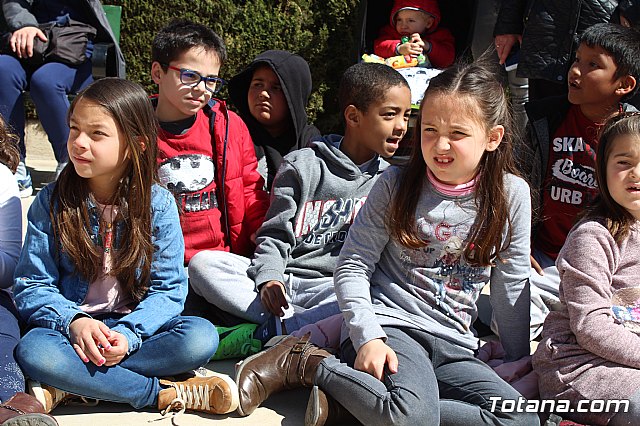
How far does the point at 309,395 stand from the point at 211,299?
652 millimetres

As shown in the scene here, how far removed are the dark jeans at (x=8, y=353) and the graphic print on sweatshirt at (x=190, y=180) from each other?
859 mm

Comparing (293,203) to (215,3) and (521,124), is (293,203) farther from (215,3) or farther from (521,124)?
(215,3)

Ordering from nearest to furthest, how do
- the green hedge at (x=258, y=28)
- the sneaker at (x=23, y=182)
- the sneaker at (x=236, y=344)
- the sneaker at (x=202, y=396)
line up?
the sneaker at (x=202, y=396)
the sneaker at (x=236, y=344)
the sneaker at (x=23, y=182)
the green hedge at (x=258, y=28)

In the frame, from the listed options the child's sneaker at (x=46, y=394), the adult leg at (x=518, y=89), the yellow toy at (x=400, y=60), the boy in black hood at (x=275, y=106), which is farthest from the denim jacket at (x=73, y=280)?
the adult leg at (x=518, y=89)

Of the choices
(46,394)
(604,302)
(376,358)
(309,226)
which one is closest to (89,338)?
(46,394)

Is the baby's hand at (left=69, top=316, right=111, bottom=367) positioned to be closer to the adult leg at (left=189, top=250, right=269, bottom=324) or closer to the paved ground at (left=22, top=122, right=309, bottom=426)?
the paved ground at (left=22, top=122, right=309, bottom=426)

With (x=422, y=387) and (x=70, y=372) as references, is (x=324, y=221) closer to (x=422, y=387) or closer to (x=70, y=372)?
(x=422, y=387)

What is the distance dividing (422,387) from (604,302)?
2.16 feet

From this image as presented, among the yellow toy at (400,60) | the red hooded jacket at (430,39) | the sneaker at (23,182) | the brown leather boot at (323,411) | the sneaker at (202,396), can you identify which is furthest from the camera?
the sneaker at (23,182)

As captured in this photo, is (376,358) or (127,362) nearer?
(376,358)

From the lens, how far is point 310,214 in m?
3.49

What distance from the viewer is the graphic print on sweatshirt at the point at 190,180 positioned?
11.5ft

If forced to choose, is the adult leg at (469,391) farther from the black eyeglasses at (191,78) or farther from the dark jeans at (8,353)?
the black eyeglasses at (191,78)

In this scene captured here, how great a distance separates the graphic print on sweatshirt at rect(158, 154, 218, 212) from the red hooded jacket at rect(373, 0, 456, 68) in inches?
65.6
